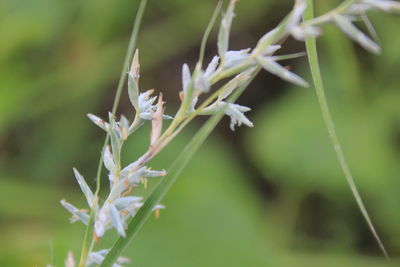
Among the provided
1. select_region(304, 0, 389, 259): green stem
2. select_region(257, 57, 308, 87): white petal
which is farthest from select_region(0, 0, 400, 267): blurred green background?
select_region(257, 57, 308, 87): white petal

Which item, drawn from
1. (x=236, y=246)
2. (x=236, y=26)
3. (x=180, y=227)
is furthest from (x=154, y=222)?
(x=236, y=26)

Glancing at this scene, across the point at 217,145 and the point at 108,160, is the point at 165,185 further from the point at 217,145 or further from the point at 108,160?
the point at 217,145

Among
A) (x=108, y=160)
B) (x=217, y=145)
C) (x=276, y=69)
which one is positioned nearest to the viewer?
(x=276, y=69)

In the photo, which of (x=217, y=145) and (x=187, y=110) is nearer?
(x=187, y=110)

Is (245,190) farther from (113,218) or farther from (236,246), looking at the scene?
(113,218)

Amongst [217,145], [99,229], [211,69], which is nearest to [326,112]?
[211,69]

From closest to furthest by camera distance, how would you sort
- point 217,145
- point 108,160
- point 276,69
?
point 276,69
point 108,160
point 217,145

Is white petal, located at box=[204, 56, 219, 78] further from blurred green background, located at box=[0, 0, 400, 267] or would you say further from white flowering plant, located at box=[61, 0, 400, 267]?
blurred green background, located at box=[0, 0, 400, 267]
